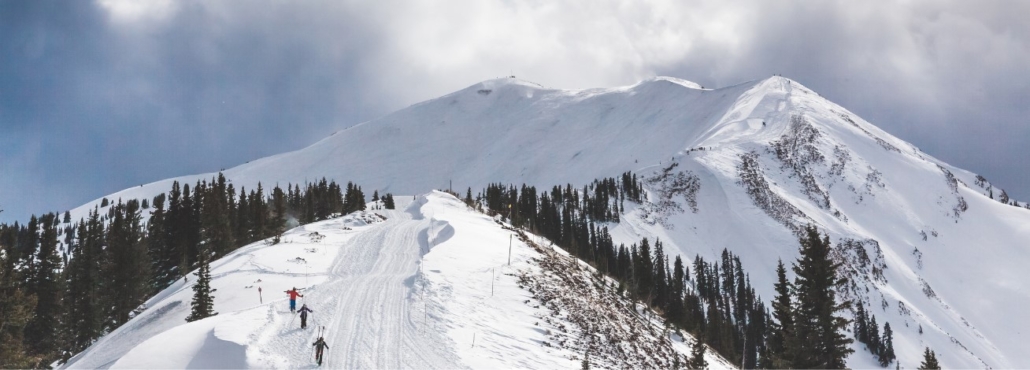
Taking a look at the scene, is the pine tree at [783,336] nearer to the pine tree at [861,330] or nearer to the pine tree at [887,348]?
the pine tree at [861,330]

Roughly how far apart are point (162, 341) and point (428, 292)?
1220 cm

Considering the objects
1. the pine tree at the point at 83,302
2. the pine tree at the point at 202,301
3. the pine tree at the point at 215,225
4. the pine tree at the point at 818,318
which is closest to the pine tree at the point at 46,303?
the pine tree at the point at 83,302

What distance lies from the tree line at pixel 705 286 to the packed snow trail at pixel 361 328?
13.3 metres

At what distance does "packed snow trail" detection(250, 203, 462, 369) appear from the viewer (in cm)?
1964

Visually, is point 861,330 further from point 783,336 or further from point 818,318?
point 818,318

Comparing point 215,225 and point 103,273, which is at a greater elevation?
point 215,225

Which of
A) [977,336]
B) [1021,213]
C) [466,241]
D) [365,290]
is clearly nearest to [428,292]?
[365,290]

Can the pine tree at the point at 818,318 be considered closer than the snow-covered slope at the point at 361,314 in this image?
No

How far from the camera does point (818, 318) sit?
67.1 ft

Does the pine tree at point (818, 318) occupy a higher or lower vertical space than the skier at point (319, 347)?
higher

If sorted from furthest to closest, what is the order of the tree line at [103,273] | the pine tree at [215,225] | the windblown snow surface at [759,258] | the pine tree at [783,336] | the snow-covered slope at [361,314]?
the pine tree at [215,225] < the tree line at [103,273] < the windblown snow surface at [759,258] < the pine tree at [783,336] < the snow-covered slope at [361,314]

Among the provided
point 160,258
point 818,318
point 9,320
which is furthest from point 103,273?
point 818,318

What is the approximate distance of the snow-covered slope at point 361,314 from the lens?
19.6m

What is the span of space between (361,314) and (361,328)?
2.24m
